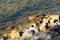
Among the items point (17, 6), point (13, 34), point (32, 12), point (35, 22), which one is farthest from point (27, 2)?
point (13, 34)

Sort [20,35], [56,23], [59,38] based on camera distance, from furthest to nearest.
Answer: [56,23] → [20,35] → [59,38]

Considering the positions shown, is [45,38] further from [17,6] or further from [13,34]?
[17,6]

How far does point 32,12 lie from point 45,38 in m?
5.44

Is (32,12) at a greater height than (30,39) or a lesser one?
lesser

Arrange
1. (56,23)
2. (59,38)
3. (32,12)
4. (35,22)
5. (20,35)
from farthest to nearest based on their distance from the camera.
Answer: (32,12), (35,22), (56,23), (20,35), (59,38)

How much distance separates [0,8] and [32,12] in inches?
77.8

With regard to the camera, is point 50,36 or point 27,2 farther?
point 27,2

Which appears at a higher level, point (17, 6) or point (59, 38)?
point (59, 38)

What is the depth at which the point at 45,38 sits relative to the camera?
293 inches

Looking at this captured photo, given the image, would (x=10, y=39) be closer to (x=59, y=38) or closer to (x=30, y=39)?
(x=30, y=39)

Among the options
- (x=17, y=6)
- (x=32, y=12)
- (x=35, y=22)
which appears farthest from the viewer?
(x=17, y=6)

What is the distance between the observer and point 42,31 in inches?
323

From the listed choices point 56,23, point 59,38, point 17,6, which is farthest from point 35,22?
point 17,6

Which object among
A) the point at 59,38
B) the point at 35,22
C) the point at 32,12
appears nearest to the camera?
the point at 59,38
